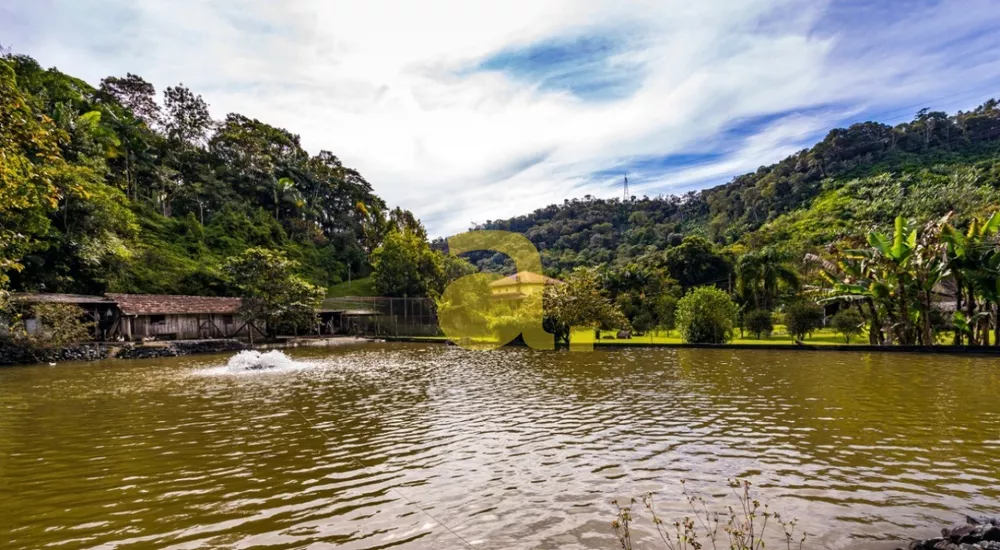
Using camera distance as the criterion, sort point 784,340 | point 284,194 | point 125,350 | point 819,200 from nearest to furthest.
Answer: point 784,340 < point 125,350 < point 284,194 < point 819,200

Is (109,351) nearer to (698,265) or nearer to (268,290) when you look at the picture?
(268,290)

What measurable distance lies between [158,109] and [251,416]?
62.6 meters

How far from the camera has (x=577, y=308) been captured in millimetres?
26156

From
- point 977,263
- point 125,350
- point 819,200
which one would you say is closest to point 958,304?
point 977,263

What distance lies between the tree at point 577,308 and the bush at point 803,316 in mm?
8400

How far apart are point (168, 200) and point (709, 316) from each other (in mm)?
54681

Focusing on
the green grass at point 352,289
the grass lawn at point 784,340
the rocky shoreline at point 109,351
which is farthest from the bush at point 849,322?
the green grass at point 352,289

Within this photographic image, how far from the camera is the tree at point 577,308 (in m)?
26.2

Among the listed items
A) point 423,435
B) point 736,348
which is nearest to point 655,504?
point 423,435

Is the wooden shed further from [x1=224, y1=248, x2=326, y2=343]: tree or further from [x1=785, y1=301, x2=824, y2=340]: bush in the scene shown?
[x1=785, y1=301, x2=824, y2=340]: bush

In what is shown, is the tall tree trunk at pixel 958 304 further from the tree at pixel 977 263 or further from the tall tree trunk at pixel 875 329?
the tall tree trunk at pixel 875 329

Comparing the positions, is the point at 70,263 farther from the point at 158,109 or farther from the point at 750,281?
the point at 750,281

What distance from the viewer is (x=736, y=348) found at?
23109 millimetres

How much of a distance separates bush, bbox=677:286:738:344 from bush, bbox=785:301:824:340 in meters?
2.67
